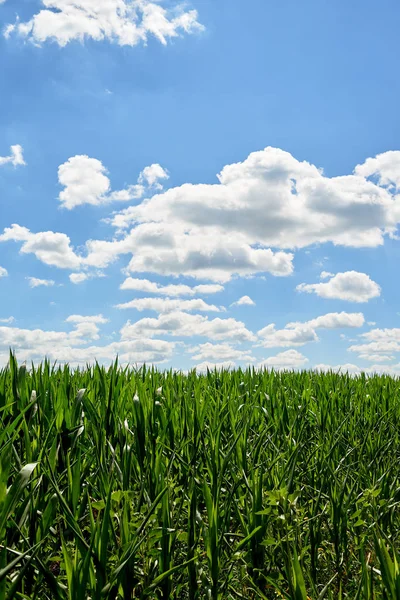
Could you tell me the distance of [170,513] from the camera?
2125 mm

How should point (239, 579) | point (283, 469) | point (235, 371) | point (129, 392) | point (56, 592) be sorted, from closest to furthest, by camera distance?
point (56, 592), point (239, 579), point (283, 469), point (129, 392), point (235, 371)

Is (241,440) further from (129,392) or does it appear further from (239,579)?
(129,392)

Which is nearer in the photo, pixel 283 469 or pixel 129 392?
pixel 283 469

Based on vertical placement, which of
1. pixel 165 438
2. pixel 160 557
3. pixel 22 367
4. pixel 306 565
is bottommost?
pixel 306 565

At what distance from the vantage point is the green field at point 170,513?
162 cm

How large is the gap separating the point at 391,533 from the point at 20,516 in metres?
A: 1.95

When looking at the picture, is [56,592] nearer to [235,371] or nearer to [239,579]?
[239,579]

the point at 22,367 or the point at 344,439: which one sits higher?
the point at 22,367

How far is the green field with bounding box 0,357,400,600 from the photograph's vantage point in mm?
1617

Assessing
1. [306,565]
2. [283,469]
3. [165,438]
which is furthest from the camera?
[165,438]

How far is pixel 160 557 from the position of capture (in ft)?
6.13

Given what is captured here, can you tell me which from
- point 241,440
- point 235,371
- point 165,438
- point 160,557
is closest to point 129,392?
point 165,438

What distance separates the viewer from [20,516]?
195 centimetres

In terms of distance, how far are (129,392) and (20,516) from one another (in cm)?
199
